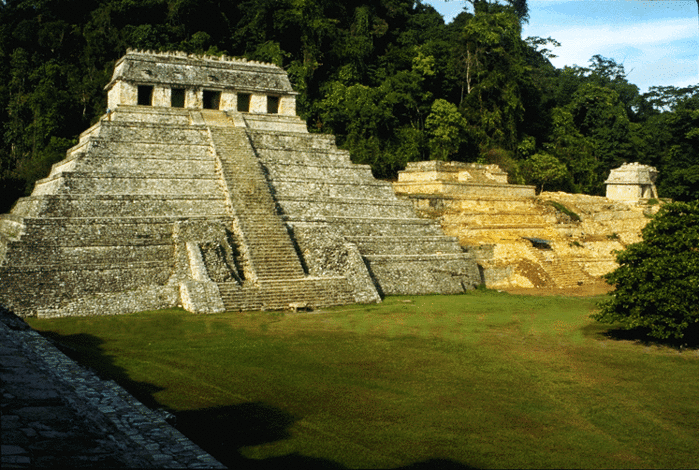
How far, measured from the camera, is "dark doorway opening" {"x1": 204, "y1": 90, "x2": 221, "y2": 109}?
34.0 metres

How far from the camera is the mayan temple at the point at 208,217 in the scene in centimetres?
2231

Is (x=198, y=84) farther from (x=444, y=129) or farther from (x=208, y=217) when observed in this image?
(x=444, y=129)

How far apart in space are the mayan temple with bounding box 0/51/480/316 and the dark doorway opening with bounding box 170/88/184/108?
64mm

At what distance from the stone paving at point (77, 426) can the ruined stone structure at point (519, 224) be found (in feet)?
72.0

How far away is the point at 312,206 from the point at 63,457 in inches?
A: 857

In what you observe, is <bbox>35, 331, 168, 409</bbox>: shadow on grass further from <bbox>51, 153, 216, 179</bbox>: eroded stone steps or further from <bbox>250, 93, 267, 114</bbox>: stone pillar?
<bbox>250, 93, 267, 114</bbox>: stone pillar

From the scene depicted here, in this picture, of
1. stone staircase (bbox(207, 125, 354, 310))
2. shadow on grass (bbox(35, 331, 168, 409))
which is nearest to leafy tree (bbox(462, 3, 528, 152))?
stone staircase (bbox(207, 125, 354, 310))

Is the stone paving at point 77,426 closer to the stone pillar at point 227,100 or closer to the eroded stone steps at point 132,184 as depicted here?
the eroded stone steps at point 132,184

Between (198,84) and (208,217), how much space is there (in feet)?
31.9

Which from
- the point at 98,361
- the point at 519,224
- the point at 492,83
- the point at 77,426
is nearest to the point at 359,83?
the point at 492,83

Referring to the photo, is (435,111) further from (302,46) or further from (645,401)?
(645,401)

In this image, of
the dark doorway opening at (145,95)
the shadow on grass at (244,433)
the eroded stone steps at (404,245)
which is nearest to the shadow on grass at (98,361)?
the shadow on grass at (244,433)

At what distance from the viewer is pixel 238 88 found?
3394cm

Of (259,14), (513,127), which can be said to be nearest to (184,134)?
(259,14)
